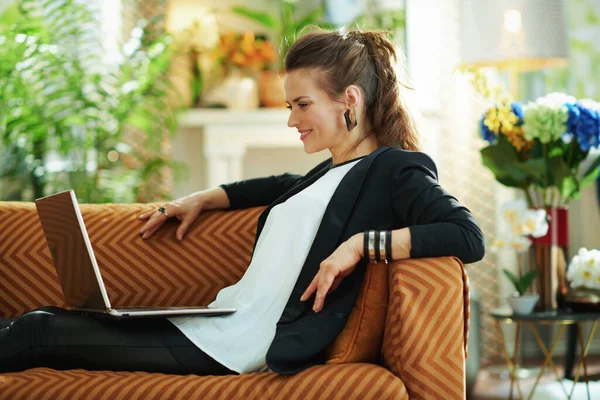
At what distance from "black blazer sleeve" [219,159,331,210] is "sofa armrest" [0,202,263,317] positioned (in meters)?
0.07

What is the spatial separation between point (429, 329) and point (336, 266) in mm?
218

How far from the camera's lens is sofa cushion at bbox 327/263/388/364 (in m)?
1.74

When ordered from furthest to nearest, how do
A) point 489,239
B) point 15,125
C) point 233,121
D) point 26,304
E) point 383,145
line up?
point 233,121, point 489,239, point 15,125, point 26,304, point 383,145

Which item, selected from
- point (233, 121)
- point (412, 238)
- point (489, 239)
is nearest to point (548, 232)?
point (489, 239)

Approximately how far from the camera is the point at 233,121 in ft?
14.4

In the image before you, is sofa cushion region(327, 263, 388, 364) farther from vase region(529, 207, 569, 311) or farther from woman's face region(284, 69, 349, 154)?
vase region(529, 207, 569, 311)

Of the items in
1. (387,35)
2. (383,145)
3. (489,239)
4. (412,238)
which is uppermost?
(387,35)

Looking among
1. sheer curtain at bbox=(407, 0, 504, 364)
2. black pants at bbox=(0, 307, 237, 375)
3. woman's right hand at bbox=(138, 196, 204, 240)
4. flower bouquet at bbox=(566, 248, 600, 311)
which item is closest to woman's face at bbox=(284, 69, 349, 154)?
woman's right hand at bbox=(138, 196, 204, 240)

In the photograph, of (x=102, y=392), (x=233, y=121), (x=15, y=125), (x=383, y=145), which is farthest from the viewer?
(x=233, y=121)

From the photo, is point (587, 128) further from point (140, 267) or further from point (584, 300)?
point (140, 267)

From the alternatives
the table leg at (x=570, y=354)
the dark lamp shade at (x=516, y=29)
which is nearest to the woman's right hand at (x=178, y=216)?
the dark lamp shade at (x=516, y=29)

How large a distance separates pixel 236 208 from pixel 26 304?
61 cm

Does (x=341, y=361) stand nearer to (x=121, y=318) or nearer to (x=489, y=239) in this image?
(x=121, y=318)

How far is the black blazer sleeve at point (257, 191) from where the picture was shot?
228 centimetres
